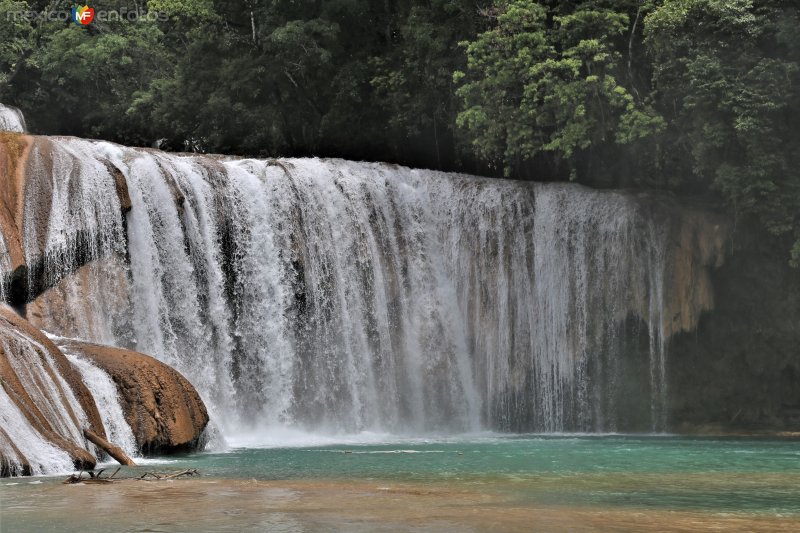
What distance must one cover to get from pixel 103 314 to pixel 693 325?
13.6 m

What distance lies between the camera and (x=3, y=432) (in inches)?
570

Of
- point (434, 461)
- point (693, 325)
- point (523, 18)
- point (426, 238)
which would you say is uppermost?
point (523, 18)

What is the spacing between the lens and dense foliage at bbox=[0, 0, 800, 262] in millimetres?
25406

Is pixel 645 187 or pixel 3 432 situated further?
pixel 645 187

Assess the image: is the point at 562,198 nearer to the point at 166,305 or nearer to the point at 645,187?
A: the point at 645,187

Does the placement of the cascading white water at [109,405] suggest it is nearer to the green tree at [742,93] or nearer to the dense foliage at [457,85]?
the dense foliage at [457,85]

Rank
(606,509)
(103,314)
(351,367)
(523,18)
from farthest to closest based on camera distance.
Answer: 1. (523,18)
2. (351,367)
3. (103,314)
4. (606,509)

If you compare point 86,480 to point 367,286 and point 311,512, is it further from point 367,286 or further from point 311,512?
point 367,286


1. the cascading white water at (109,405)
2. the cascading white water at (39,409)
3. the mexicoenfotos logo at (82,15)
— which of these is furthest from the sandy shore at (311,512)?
the mexicoenfotos logo at (82,15)

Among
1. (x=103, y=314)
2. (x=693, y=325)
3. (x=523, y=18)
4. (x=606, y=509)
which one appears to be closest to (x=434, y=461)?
(x=606, y=509)

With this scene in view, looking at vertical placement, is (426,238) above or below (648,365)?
above

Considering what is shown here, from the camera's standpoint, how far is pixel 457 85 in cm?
3131

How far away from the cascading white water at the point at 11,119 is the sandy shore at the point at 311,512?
22.8 metres

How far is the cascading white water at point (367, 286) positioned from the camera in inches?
906
